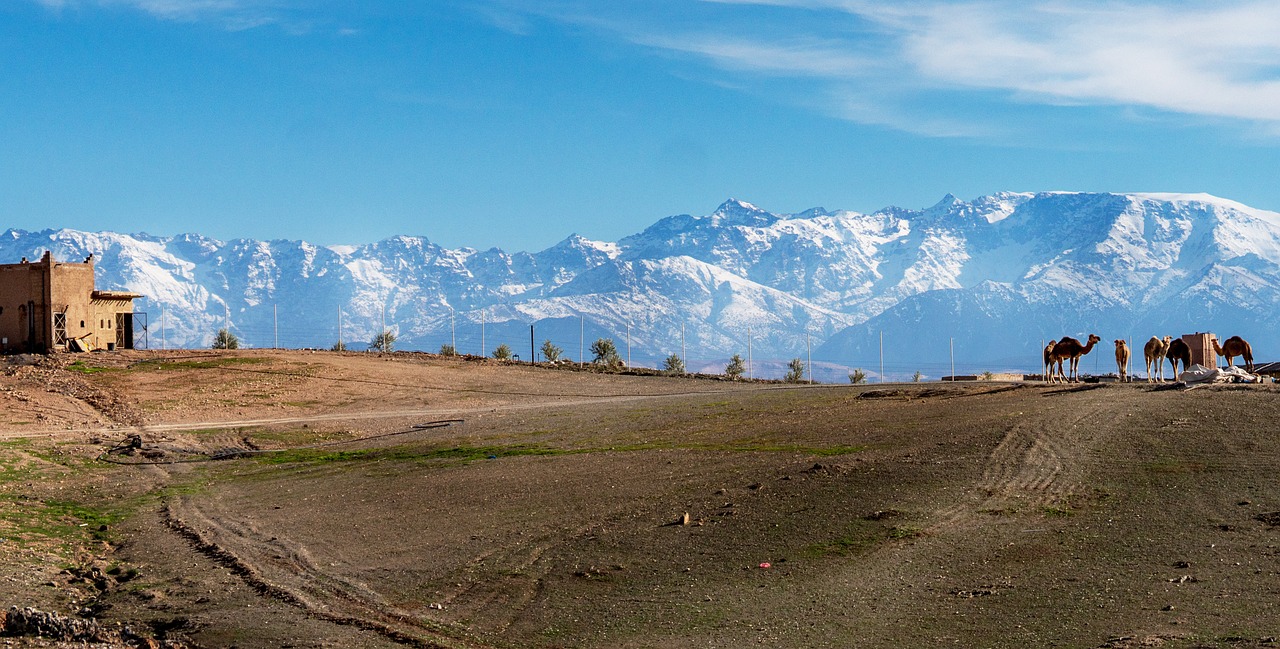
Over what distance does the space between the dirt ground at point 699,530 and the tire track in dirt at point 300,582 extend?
0.06 m

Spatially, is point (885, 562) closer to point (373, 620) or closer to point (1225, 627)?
point (1225, 627)

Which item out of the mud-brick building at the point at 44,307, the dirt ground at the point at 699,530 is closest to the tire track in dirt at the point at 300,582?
the dirt ground at the point at 699,530

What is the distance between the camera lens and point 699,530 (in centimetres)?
2170

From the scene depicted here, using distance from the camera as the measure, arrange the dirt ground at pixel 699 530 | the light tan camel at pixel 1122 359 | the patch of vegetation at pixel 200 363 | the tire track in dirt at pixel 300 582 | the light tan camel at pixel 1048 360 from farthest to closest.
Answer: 1. the patch of vegetation at pixel 200 363
2. the light tan camel at pixel 1048 360
3. the light tan camel at pixel 1122 359
4. the tire track in dirt at pixel 300 582
5. the dirt ground at pixel 699 530

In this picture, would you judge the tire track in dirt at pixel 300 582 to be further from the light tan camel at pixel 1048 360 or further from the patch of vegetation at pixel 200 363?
the patch of vegetation at pixel 200 363

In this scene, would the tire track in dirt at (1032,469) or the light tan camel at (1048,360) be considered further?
the light tan camel at (1048,360)

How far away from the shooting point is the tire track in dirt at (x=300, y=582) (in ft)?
55.2

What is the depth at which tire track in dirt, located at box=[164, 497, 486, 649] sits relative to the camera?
663 inches

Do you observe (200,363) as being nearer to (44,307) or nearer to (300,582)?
(44,307)

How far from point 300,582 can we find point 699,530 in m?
6.41

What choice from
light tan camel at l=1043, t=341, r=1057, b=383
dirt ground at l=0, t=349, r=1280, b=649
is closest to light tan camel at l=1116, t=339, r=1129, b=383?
light tan camel at l=1043, t=341, r=1057, b=383

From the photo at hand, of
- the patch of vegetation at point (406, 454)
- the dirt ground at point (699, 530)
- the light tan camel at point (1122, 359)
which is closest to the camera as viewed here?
the dirt ground at point (699, 530)

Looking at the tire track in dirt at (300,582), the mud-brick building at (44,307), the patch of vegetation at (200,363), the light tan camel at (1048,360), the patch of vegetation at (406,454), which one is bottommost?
the tire track in dirt at (300,582)

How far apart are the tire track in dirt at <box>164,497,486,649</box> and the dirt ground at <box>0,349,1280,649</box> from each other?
0.06 meters
